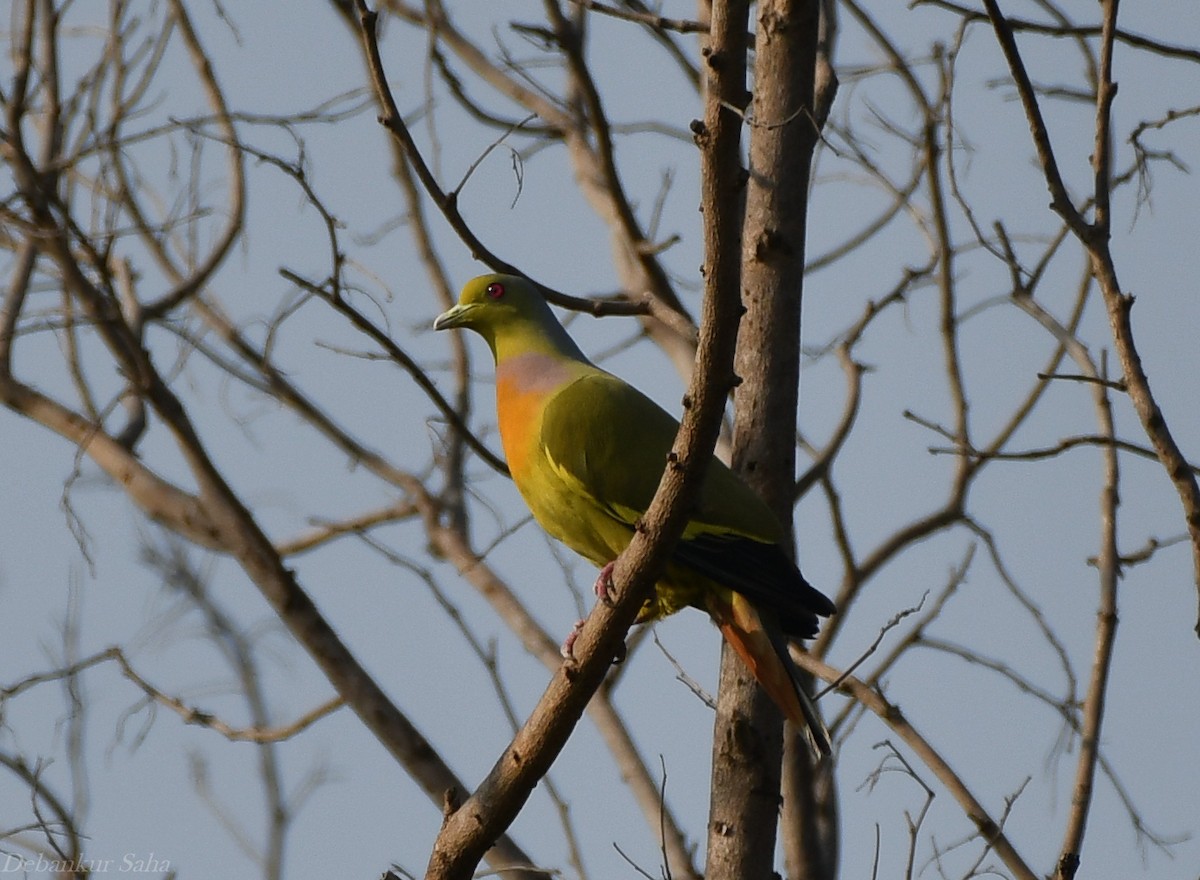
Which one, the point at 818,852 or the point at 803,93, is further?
the point at 818,852

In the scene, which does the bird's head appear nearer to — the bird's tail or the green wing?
the green wing

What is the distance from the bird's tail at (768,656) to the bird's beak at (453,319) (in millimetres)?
1377

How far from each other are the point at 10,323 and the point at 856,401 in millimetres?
2816

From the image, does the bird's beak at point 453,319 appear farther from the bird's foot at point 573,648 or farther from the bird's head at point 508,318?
the bird's foot at point 573,648

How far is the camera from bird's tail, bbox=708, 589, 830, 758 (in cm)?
346

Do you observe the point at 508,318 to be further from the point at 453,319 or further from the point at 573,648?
the point at 573,648

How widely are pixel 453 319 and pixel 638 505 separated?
118 cm

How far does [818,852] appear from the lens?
4.51 metres

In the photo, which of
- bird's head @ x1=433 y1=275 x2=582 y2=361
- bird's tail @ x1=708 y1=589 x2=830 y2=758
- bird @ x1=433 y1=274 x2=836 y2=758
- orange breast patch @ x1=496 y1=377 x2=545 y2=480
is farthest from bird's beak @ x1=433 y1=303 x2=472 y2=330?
bird's tail @ x1=708 y1=589 x2=830 y2=758

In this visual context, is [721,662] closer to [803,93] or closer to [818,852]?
[818,852]

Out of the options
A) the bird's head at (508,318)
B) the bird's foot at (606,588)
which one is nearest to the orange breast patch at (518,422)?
the bird's head at (508,318)

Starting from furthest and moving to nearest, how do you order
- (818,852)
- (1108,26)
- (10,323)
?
(10,323)
(818,852)
(1108,26)

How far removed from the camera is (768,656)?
3.57m

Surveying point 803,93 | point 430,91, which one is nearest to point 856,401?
point 803,93
